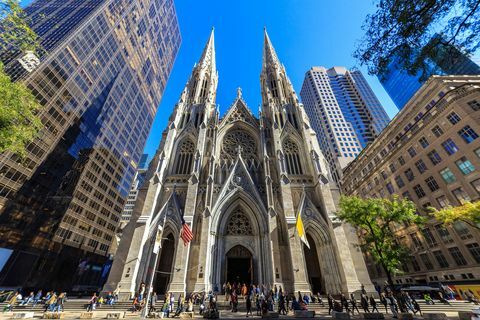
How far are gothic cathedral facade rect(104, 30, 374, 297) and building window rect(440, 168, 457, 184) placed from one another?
14716 mm

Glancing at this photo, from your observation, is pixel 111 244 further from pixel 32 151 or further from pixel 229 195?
pixel 229 195

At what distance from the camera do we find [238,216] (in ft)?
70.0

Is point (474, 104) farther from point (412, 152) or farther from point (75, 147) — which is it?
point (75, 147)

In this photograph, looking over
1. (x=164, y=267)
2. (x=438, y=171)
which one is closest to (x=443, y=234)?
(x=438, y=171)

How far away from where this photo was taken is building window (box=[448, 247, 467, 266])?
20759 millimetres

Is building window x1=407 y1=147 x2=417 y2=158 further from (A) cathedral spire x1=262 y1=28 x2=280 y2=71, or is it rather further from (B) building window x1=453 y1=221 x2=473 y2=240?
(A) cathedral spire x1=262 y1=28 x2=280 y2=71

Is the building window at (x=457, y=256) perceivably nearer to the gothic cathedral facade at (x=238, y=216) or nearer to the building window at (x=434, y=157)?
the building window at (x=434, y=157)

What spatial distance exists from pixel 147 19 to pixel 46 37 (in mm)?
30482

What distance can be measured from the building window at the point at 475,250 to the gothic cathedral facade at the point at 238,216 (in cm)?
1400

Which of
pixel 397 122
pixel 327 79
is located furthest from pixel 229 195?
pixel 327 79

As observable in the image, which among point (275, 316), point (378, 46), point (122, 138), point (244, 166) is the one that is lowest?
point (275, 316)

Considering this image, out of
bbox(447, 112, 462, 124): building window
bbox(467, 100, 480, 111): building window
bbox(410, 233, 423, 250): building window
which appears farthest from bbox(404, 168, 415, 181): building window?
bbox(467, 100, 480, 111): building window

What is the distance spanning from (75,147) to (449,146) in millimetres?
56865

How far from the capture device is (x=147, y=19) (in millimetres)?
54750
